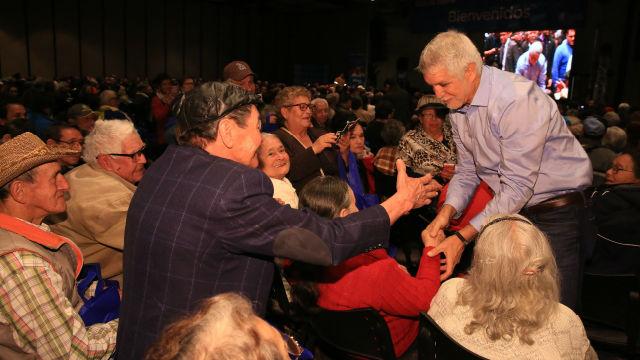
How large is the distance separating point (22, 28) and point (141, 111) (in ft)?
37.6

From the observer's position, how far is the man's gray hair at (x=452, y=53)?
1.99 m

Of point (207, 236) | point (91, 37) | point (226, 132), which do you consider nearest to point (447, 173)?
point (226, 132)

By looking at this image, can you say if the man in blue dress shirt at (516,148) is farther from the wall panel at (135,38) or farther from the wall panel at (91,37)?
the wall panel at (135,38)

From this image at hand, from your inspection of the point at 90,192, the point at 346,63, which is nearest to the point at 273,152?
the point at 90,192

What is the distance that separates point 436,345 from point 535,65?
43.8 ft

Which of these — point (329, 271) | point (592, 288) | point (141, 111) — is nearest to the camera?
point (329, 271)

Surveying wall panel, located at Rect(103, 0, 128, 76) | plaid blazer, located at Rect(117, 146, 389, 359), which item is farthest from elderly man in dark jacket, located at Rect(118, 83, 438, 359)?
wall panel, located at Rect(103, 0, 128, 76)

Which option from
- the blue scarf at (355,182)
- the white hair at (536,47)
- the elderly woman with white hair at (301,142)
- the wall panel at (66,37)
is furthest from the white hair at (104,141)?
the wall panel at (66,37)

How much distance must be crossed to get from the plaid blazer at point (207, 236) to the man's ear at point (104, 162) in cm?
138

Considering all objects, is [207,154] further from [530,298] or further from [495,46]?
[495,46]

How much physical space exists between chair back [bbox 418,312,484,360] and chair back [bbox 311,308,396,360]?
A: 0.25 metres

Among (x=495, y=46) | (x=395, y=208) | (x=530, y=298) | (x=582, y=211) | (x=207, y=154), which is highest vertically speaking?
(x=495, y=46)

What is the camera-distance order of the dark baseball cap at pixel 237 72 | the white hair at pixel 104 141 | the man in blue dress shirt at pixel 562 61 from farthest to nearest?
1. the man in blue dress shirt at pixel 562 61
2. the dark baseball cap at pixel 237 72
3. the white hair at pixel 104 141

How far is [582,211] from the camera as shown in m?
2.15
